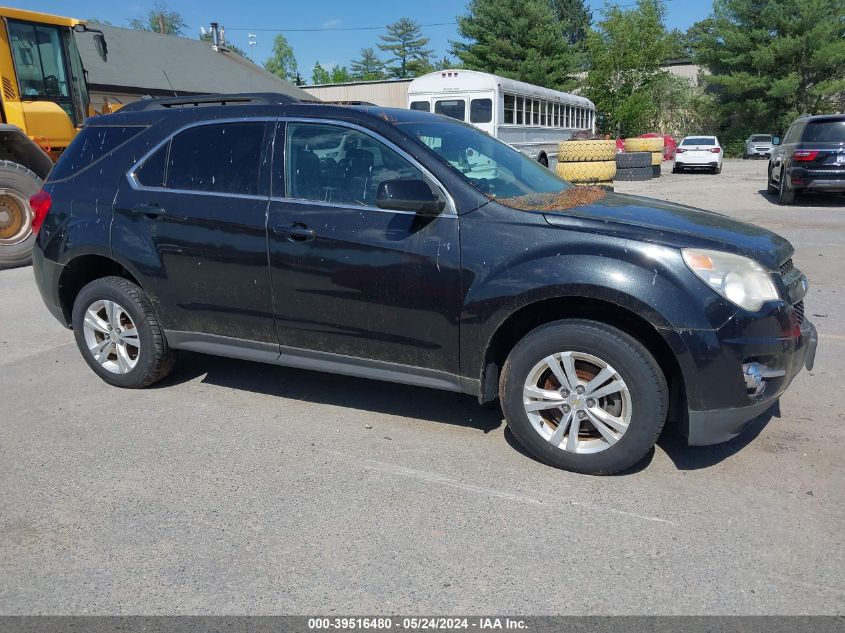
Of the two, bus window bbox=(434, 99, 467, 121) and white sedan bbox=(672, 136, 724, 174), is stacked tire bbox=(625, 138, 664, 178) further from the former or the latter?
bus window bbox=(434, 99, 467, 121)

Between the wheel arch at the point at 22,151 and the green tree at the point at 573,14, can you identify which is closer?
the wheel arch at the point at 22,151

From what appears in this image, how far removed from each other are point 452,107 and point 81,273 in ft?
50.6

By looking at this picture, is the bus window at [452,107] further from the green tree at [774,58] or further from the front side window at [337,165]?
the green tree at [774,58]

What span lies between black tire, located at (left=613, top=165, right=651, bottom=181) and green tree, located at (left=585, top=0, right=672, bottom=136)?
2028cm

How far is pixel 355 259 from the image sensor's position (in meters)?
3.89

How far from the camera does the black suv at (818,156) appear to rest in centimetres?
1344

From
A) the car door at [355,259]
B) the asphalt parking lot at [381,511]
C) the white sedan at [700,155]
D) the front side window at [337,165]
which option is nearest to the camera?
the asphalt parking lot at [381,511]

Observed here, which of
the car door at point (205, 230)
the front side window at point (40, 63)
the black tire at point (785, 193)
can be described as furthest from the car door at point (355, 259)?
the black tire at point (785, 193)

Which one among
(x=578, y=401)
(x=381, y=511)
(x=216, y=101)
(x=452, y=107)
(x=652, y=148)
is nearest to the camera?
(x=381, y=511)

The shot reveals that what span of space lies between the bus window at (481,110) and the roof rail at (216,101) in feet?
47.2

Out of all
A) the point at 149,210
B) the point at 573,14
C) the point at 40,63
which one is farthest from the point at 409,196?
the point at 573,14

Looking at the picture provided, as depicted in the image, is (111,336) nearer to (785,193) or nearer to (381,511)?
(381,511)

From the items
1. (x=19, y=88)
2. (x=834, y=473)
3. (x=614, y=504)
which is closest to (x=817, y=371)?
(x=834, y=473)

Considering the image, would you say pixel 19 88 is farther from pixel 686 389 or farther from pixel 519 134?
pixel 519 134
